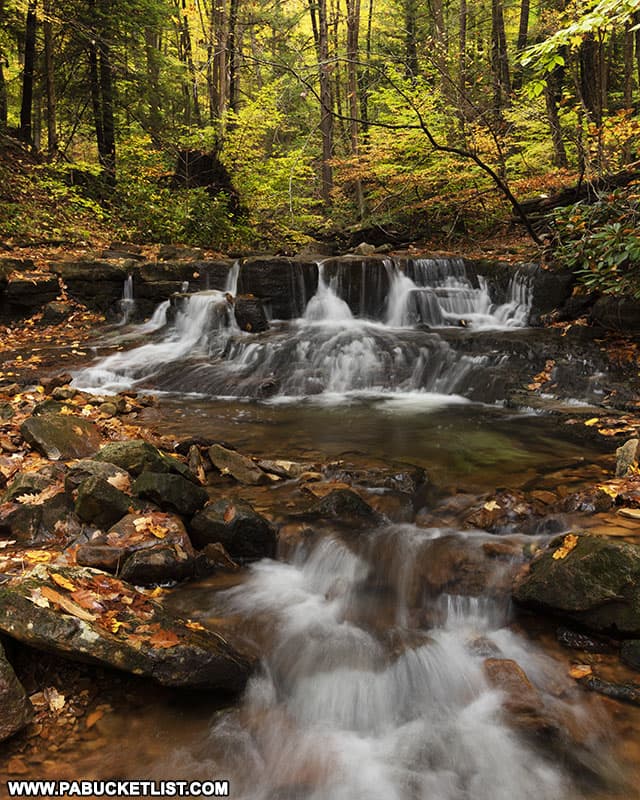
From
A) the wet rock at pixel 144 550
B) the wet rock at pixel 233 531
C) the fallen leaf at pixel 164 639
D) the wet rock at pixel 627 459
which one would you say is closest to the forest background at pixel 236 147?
the wet rock at pixel 627 459

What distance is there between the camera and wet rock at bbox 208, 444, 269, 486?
5246 millimetres

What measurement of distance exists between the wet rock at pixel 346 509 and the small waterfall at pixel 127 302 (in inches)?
368

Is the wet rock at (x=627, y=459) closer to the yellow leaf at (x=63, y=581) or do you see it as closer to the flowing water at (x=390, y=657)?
the flowing water at (x=390, y=657)

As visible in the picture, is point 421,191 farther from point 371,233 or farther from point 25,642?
point 25,642

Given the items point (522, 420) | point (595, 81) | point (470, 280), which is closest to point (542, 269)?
point (470, 280)

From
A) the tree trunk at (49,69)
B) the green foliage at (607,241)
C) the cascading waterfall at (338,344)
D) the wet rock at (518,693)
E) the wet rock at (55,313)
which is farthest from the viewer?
the tree trunk at (49,69)

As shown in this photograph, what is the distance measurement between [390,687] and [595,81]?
564 inches

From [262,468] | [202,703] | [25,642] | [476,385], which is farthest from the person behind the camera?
[476,385]

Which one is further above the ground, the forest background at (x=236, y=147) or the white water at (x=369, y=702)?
the forest background at (x=236, y=147)

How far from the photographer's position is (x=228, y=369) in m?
9.56

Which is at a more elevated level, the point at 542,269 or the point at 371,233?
the point at 371,233

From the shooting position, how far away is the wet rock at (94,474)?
4.23 metres

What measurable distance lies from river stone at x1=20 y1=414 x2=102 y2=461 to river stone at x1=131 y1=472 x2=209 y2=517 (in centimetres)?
134

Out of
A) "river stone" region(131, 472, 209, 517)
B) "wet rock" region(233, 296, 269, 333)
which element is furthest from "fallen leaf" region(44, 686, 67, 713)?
"wet rock" region(233, 296, 269, 333)
